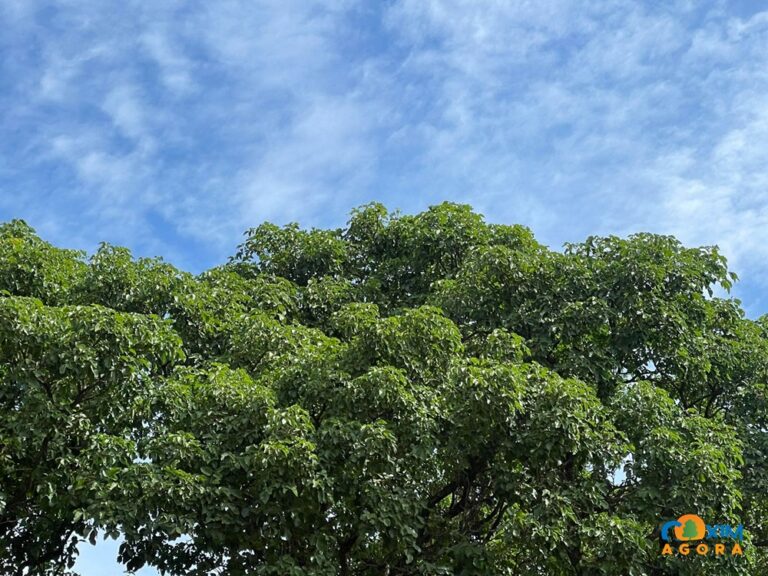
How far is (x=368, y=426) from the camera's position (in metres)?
10.9

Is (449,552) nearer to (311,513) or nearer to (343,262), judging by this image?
(311,513)

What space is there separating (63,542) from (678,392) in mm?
9769

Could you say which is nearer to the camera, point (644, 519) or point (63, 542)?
point (644, 519)

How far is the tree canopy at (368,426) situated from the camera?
10.9 meters

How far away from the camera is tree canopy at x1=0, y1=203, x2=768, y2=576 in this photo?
1095 centimetres

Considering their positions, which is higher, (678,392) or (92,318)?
(678,392)

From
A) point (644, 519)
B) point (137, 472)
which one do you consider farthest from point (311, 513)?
point (644, 519)

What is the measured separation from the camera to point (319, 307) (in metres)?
15.7

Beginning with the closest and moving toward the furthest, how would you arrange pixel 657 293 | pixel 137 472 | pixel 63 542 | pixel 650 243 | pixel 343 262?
pixel 137 472 → pixel 63 542 → pixel 657 293 → pixel 650 243 → pixel 343 262

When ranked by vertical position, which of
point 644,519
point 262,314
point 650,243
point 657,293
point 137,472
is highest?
point 650,243

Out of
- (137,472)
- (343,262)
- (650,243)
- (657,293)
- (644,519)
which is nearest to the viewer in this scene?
(137,472)
